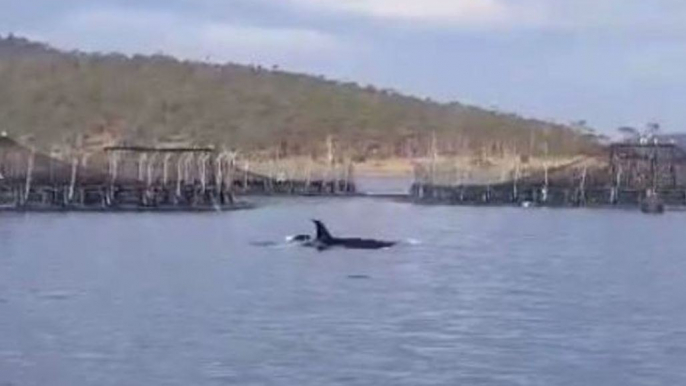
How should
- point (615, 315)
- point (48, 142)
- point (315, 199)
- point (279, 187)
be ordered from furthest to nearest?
point (48, 142) → point (279, 187) → point (315, 199) → point (615, 315)

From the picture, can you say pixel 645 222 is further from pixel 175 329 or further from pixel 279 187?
pixel 175 329

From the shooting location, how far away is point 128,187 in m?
96.2

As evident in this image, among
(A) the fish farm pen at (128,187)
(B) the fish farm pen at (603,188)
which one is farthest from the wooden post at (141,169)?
(B) the fish farm pen at (603,188)

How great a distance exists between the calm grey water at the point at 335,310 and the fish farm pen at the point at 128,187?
2244cm

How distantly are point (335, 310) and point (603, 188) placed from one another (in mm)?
79313

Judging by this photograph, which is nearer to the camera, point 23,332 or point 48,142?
point 23,332

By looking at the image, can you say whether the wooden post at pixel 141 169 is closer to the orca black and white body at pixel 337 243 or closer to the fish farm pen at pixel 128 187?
the fish farm pen at pixel 128 187

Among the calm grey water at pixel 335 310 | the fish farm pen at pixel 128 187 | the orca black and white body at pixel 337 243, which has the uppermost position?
the fish farm pen at pixel 128 187

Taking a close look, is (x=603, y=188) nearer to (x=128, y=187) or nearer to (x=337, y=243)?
(x=128, y=187)

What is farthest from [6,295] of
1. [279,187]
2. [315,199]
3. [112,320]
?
[279,187]

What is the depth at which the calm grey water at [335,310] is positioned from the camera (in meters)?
26.6

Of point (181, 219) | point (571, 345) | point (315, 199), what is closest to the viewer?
point (571, 345)

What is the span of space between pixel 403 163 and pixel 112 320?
144 metres

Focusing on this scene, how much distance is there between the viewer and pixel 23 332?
30859mm
